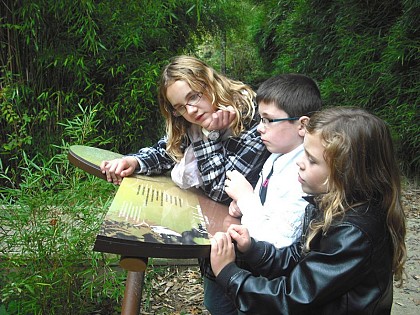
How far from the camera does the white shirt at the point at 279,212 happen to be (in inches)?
53.1

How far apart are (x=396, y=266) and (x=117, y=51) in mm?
3153

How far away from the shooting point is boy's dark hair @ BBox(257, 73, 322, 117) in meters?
1.47

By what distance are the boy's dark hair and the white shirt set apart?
18 centimetres

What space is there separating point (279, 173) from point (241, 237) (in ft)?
0.87

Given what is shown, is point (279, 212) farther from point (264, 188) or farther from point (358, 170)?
point (358, 170)

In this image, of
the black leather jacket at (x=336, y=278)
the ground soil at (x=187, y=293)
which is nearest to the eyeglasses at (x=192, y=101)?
the black leather jacket at (x=336, y=278)

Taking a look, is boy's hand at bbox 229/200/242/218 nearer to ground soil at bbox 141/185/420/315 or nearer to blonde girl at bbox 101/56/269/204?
blonde girl at bbox 101/56/269/204

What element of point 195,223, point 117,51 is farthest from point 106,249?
point 117,51

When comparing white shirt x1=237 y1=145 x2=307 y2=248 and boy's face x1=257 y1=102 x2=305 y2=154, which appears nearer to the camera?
white shirt x1=237 y1=145 x2=307 y2=248

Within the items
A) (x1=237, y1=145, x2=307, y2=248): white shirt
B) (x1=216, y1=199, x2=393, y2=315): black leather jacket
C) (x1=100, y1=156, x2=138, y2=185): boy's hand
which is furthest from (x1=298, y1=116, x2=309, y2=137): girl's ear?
(x1=100, y1=156, x2=138, y2=185): boy's hand

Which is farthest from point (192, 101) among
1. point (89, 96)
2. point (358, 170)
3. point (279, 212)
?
point (89, 96)

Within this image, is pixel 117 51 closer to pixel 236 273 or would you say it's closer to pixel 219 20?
pixel 219 20

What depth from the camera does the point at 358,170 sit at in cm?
121

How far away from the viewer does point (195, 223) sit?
1.34 meters
